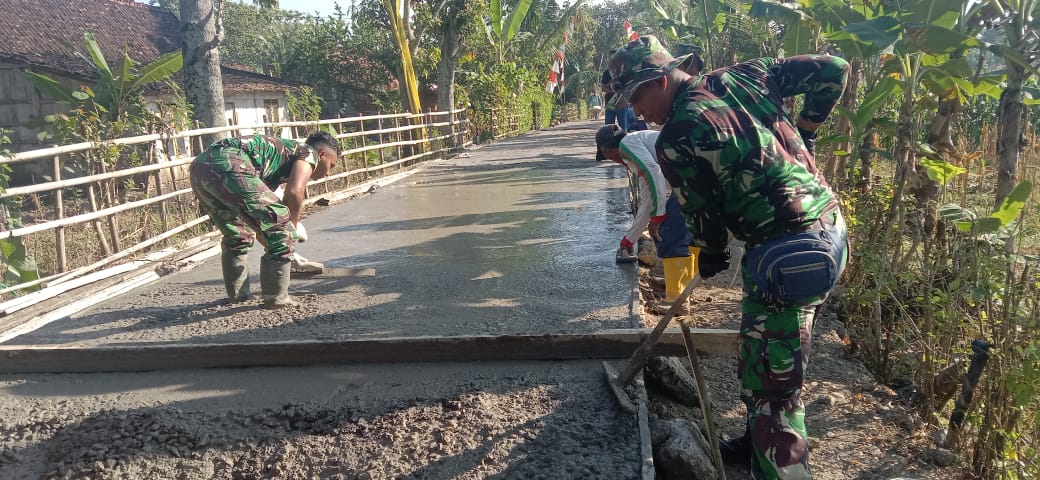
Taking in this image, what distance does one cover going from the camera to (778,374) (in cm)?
238

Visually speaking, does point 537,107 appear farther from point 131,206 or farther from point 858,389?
point 858,389

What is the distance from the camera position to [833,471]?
117 inches

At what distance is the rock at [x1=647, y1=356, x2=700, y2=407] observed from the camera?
341cm

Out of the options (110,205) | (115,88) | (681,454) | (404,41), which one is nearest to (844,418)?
(681,454)

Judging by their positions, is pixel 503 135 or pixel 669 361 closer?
pixel 669 361

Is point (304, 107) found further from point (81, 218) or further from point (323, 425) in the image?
point (323, 425)

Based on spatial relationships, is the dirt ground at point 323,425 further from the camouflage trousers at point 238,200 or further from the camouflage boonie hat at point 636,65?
the camouflage boonie hat at point 636,65

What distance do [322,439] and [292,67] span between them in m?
24.4

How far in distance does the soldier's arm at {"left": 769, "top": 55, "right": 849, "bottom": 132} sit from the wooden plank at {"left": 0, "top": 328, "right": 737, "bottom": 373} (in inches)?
50.6

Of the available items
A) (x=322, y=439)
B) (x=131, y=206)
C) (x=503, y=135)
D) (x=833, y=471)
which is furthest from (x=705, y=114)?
(x=503, y=135)

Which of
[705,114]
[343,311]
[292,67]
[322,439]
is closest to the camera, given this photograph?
[705,114]

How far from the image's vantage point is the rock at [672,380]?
134 inches

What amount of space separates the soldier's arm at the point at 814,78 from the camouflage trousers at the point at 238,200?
10.1 feet

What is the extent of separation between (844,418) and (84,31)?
58.8 ft
